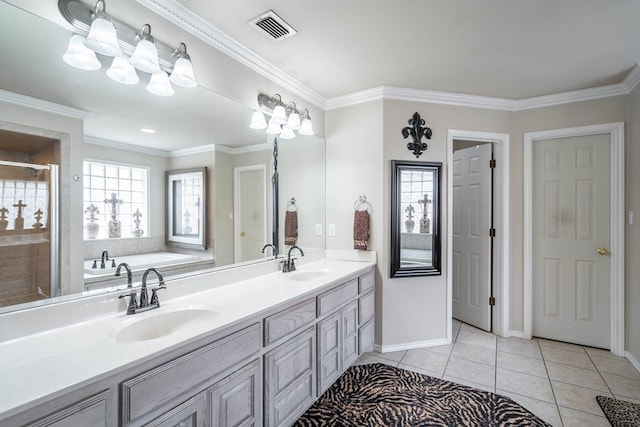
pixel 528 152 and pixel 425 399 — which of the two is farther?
pixel 528 152

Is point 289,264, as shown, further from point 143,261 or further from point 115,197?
point 115,197

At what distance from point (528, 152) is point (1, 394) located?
3.88 meters

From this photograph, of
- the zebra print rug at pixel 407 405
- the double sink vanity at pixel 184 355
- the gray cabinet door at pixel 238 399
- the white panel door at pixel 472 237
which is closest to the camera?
the double sink vanity at pixel 184 355

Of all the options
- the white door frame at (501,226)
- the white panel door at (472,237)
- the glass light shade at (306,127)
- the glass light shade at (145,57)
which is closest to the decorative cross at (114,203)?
the glass light shade at (145,57)

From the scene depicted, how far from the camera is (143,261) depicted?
1.61 metres

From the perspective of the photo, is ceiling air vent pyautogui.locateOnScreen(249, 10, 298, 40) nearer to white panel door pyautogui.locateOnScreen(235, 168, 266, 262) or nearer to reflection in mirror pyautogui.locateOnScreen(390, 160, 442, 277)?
white panel door pyautogui.locateOnScreen(235, 168, 266, 262)

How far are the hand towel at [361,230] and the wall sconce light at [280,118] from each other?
89 cm

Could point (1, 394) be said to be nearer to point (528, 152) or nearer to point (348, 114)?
point (348, 114)

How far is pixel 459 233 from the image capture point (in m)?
3.60

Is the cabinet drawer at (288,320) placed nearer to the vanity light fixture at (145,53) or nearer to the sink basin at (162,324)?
the sink basin at (162,324)

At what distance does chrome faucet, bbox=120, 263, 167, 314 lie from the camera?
143 centimetres

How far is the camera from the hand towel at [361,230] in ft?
9.25

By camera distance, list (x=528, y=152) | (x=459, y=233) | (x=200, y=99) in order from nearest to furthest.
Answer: (x=200, y=99) → (x=528, y=152) → (x=459, y=233)

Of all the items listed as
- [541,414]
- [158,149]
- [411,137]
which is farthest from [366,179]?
[541,414]
